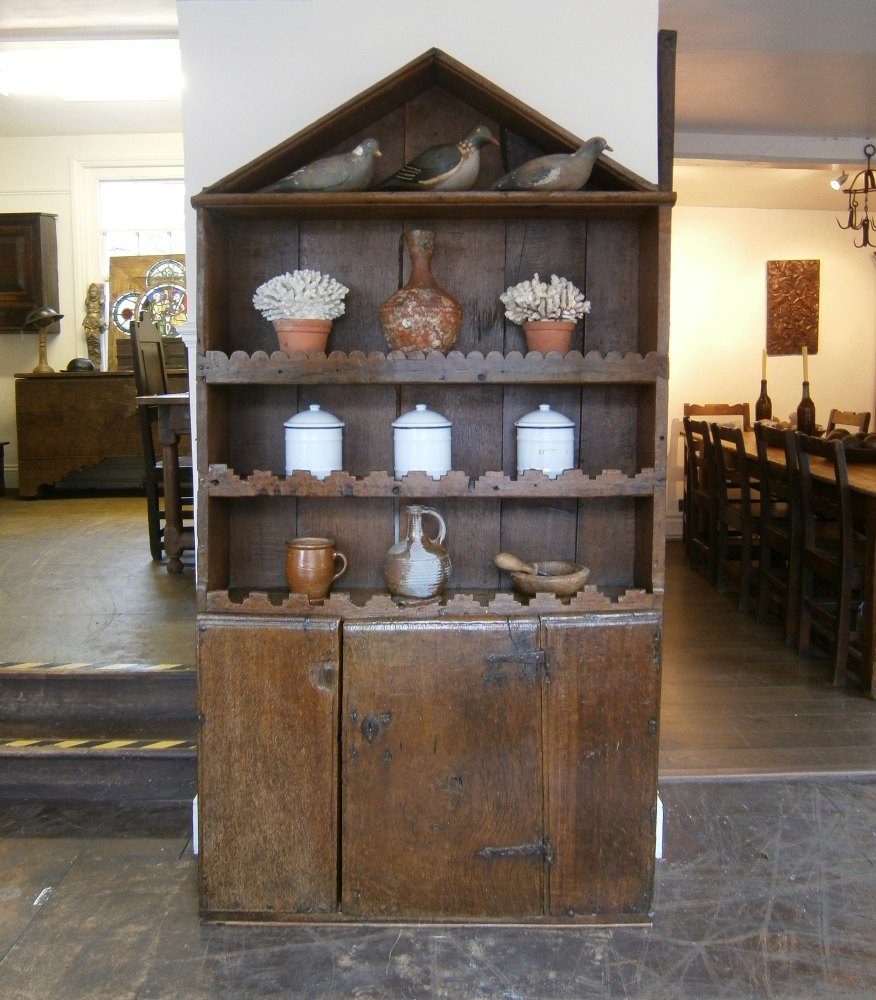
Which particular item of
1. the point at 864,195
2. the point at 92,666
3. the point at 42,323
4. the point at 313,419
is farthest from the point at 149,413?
the point at 864,195

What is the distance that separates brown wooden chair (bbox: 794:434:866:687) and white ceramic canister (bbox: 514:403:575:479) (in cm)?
179

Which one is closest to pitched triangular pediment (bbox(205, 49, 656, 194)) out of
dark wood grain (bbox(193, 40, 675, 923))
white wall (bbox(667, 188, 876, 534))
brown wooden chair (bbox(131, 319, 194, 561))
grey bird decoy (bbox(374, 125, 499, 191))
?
dark wood grain (bbox(193, 40, 675, 923))

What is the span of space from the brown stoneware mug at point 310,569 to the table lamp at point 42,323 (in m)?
5.64

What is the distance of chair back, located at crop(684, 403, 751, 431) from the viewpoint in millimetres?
6156

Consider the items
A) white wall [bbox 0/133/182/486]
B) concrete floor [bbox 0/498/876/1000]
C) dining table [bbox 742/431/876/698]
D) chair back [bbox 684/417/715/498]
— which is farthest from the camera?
white wall [bbox 0/133/182/486]

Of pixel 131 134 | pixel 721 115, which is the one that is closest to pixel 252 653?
pixel 721 115

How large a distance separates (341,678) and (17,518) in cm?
502

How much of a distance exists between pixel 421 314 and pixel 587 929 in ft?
4.72

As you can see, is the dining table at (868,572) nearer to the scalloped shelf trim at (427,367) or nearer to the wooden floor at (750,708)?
the wooden floor at (750,708)

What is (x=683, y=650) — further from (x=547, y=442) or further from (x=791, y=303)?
(x=791, y=303)

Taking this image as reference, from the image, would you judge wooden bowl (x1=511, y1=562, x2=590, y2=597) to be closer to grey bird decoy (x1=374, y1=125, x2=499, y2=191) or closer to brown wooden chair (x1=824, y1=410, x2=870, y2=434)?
grey bird decoy (x1=374, y1=125, x2=499, y2=191)

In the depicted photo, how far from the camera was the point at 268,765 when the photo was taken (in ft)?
6.70

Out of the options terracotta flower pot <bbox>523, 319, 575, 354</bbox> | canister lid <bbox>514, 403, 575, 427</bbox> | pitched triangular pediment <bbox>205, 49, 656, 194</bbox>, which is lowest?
canister lid <bbox>514, 403, 575, 427</bbox>

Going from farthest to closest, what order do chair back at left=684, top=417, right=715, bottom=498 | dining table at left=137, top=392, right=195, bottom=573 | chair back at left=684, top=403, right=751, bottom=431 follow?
chair back at left=684, top=403, right=751, bottom=431, chair back at left=684, top=417, right=715, bottom=498, dining table at left=137, top=392, right=195, bottom=573
